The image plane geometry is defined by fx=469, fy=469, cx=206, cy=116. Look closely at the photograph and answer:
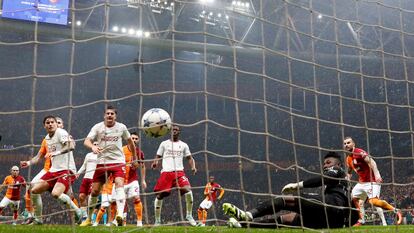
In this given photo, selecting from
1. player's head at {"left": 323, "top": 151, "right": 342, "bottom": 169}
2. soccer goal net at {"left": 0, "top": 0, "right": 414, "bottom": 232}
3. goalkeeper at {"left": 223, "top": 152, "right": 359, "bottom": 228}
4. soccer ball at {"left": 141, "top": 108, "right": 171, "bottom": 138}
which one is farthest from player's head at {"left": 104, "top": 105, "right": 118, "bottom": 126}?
soccer goal net at {"left": 0, "top": 0, "right": 414, "bottom": 232}

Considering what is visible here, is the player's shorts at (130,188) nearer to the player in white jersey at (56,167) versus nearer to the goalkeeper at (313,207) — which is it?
the player in white jersey at (56,167)

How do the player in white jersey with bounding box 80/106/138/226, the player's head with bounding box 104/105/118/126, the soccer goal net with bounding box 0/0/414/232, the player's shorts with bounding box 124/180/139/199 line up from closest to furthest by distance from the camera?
1. the player's head with bounding box 104/105/118/126
2. the player in white jersey with bounding box 80/106/138/226
3. the player's shorts with bounding box 124/180/139/199
4. the soccer goal net with bounding box 0/0/414/232

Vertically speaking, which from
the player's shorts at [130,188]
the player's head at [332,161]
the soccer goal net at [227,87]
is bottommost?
the player's shorts at [130,188]

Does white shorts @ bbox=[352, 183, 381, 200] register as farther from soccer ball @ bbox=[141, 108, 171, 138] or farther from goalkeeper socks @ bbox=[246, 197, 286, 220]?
soccer ball @ bbox=[141, 108, 171, 138]

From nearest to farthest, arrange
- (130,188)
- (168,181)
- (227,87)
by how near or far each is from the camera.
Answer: (168,181) < (130,188) < (227,87)

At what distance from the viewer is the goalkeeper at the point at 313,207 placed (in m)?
4.96

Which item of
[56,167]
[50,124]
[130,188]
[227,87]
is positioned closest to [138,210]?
[130,188]

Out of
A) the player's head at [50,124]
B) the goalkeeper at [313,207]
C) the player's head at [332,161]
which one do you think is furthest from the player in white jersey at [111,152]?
the player's head at [332,161]

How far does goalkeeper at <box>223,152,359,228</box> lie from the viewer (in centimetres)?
496

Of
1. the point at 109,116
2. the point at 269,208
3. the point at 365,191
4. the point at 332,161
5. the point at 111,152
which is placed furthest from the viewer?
the point at 365,191

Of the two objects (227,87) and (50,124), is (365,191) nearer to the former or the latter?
Result: (50,124)

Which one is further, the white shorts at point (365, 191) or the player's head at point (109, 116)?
the white shorts at point (365, 191)

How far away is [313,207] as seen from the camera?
4.96 meters

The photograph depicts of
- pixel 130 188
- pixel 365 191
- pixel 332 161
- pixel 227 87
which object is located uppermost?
pixel 227 87
